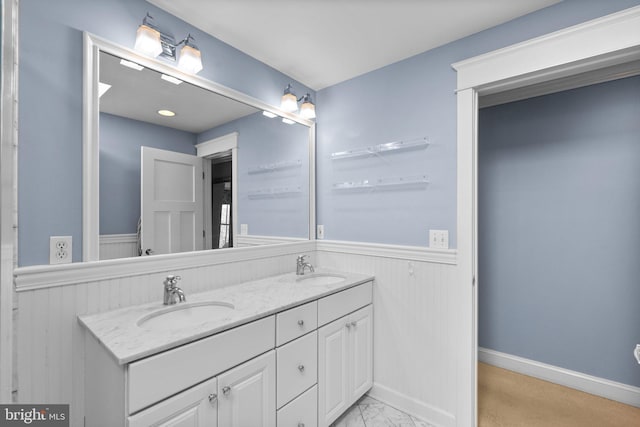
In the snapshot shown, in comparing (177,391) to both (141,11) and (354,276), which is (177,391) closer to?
(354,276)

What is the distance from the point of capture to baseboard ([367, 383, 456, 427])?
1838 millimetres

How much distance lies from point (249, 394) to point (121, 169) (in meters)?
1.20

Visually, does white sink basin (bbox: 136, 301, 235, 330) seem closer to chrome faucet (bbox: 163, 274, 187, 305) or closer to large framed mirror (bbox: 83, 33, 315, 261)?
chrome faucet (bbox: 163, 274, 187, 305)

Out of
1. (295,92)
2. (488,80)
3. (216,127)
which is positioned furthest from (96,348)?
(488,80)

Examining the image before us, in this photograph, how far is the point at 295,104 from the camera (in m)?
2.19

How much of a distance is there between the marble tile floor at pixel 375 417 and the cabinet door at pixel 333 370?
13 centimetres

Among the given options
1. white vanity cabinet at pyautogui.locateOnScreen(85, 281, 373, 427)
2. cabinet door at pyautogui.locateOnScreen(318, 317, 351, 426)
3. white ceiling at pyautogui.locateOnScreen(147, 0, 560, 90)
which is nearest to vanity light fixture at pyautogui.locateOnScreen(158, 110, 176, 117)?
white ceiling at pyautogui.locateOnScreen(147, 0, 560, 90)

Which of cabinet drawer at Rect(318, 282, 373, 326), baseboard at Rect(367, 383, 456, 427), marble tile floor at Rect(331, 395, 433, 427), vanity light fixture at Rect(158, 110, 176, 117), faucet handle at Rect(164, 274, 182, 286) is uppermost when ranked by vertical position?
vanity light fixture at Rect(158, 110, 176, 117)

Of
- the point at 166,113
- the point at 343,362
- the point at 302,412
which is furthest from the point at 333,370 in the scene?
the point at 166,113

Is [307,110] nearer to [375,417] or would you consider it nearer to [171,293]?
[171,293]

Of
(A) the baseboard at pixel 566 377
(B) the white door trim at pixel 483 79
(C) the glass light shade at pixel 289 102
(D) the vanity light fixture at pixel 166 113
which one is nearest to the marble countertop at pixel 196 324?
(B) the white door trim at pixel 483 79

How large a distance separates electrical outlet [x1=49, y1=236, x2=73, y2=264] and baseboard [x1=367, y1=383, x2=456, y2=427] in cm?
202

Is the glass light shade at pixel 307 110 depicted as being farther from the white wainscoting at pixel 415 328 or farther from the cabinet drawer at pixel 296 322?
the cabinet drawer at pixel 296 322

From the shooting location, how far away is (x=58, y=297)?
1187 millimetres
